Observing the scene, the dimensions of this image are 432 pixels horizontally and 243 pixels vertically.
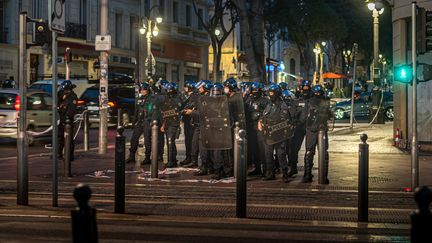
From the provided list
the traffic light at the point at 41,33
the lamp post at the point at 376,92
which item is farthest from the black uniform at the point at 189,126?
the lamp post at the point at 376,92

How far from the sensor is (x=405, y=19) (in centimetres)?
1883

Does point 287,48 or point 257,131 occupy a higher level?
point 287,48

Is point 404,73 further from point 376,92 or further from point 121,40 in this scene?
point 121,40

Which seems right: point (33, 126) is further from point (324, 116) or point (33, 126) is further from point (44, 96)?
point (324, 116)

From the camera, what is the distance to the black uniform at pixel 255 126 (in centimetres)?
1329

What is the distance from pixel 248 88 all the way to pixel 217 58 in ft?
98.4

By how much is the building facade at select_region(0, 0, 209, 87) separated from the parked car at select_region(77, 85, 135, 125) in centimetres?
492

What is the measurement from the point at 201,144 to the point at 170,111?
1.84 metres

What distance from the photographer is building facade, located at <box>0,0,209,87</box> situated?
1404 inches

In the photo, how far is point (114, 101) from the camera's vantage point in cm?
2838

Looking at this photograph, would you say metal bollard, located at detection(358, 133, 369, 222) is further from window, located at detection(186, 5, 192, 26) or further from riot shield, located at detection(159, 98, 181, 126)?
window, located at detection(186, 5, 192, 26)

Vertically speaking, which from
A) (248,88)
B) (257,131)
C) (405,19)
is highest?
(405,19)

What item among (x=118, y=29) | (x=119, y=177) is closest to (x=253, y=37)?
(x=119, y=177)

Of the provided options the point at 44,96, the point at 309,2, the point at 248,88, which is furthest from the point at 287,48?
the point at 248,88
